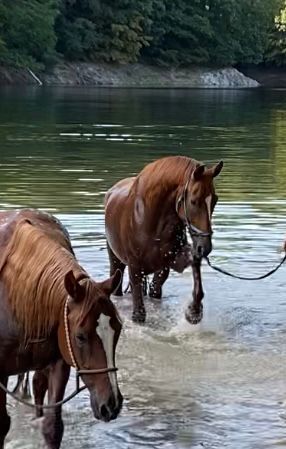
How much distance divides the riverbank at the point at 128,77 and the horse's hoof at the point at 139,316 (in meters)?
59.2

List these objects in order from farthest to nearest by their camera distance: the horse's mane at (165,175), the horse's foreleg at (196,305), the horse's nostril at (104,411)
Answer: the horse's foreleg at (196,305), the horse's mane at (165,175), the horse's nostril at (104,411)

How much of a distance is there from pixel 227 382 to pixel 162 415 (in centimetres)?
93

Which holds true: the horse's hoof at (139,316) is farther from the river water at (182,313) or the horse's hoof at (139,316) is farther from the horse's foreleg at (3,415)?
the horse's foreleg at (3,415)

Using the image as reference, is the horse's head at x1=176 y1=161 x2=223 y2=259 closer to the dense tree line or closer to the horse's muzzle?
the horse's muzzle

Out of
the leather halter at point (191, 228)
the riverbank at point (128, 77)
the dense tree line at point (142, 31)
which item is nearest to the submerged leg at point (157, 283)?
the leather halter at point (191, 228)

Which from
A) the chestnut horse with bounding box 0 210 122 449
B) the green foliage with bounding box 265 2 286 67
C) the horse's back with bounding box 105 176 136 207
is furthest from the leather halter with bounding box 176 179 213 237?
the green foliage with bounding box 265 2 286 67

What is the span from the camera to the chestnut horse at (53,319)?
495 centimetres

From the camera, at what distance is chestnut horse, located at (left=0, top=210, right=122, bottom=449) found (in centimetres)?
495

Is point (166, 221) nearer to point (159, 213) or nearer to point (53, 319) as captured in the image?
point (159, 213)

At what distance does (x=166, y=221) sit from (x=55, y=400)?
149 inches

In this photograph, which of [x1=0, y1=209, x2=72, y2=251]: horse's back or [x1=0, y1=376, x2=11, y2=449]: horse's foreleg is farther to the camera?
[x1=0, y1=209, x2=72, y2=251]: horse's back

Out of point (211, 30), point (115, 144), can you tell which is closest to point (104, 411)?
point (115, 144)

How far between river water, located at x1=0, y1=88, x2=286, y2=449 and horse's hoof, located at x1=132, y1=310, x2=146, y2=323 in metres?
0.09

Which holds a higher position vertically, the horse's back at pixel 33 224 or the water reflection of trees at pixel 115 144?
the horse's back at pixel 33 224
